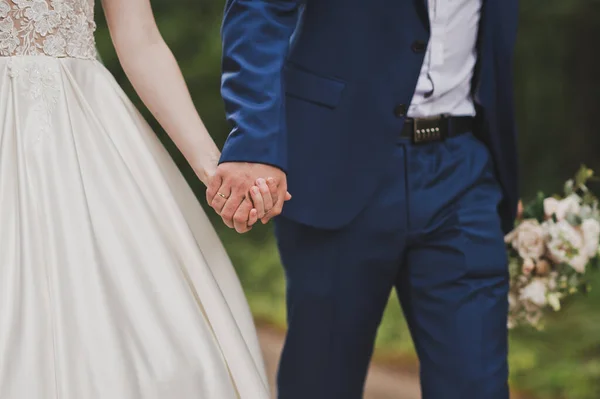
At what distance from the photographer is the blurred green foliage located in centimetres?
500

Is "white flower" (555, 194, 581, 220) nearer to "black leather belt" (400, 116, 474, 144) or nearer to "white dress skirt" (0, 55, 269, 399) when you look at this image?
"black leather belt" (400, 116, 474, 144)

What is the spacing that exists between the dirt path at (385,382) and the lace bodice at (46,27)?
9.68 ft

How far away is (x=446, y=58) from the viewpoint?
2.47m

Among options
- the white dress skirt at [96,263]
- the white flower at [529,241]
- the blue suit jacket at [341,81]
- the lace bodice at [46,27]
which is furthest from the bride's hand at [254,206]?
the white flower at [529,241]

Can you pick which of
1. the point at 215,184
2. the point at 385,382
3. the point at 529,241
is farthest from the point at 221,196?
the point at 385,382

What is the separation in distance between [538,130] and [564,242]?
3.43 m

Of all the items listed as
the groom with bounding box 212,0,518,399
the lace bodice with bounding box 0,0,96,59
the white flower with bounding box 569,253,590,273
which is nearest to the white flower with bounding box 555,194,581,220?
the white flower with bounding box 569,253,590,273

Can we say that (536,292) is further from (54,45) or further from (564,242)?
(54,45)

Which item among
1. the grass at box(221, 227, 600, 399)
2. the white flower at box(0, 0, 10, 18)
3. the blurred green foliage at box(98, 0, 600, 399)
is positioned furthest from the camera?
the blurred green foliage at box(98, 0, 600, 399)

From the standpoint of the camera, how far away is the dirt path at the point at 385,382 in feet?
15.7

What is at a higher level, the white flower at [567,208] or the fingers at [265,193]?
the fingers at [265,193]

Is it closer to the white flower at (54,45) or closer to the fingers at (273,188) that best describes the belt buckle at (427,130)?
the fingers at (273,188)

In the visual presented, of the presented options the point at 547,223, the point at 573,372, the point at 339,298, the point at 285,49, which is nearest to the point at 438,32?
the point at 285,49

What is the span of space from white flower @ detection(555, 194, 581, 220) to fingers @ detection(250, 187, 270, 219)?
4.54ft
